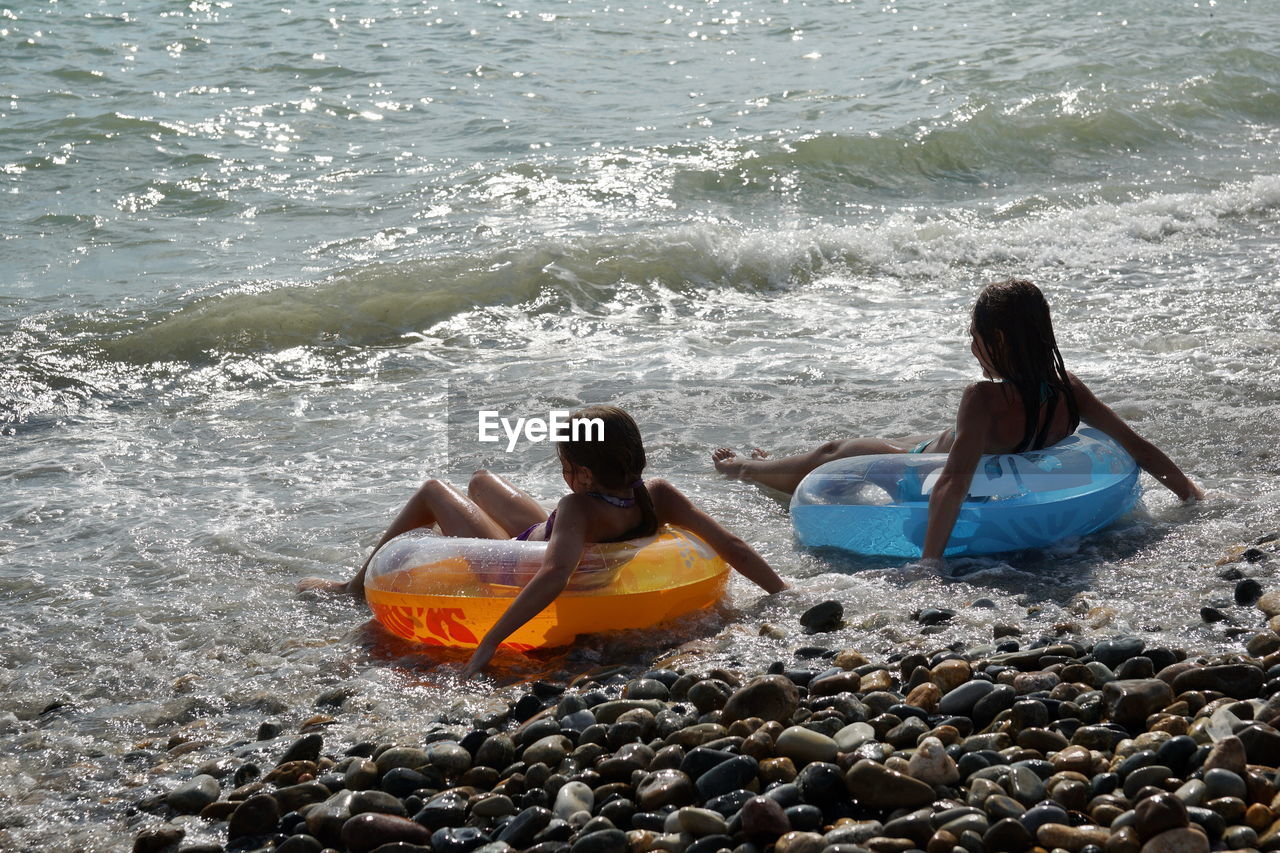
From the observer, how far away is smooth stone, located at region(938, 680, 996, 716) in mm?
3713

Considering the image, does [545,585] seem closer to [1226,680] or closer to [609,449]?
[609,449]

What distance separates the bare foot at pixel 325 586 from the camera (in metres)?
5.57

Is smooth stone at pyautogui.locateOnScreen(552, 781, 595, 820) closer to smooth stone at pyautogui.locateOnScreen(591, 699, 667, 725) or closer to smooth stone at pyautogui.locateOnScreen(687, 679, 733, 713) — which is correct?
smooth stone at pyautogui.locateOnScreen(591, 699, 667, 725)

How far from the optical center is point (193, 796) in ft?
12.3

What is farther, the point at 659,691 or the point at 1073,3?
the point at 1073,3

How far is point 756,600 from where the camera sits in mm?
5266

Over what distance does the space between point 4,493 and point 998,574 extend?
526 cm

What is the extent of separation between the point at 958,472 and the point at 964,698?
188 centimetres

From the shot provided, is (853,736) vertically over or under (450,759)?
over

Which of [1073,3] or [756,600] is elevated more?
[1073,3]

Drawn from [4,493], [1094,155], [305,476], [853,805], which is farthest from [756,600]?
[1094,155]

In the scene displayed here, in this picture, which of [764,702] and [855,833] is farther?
[764,702]

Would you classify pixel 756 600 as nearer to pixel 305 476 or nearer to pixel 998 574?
pixel 998 574
